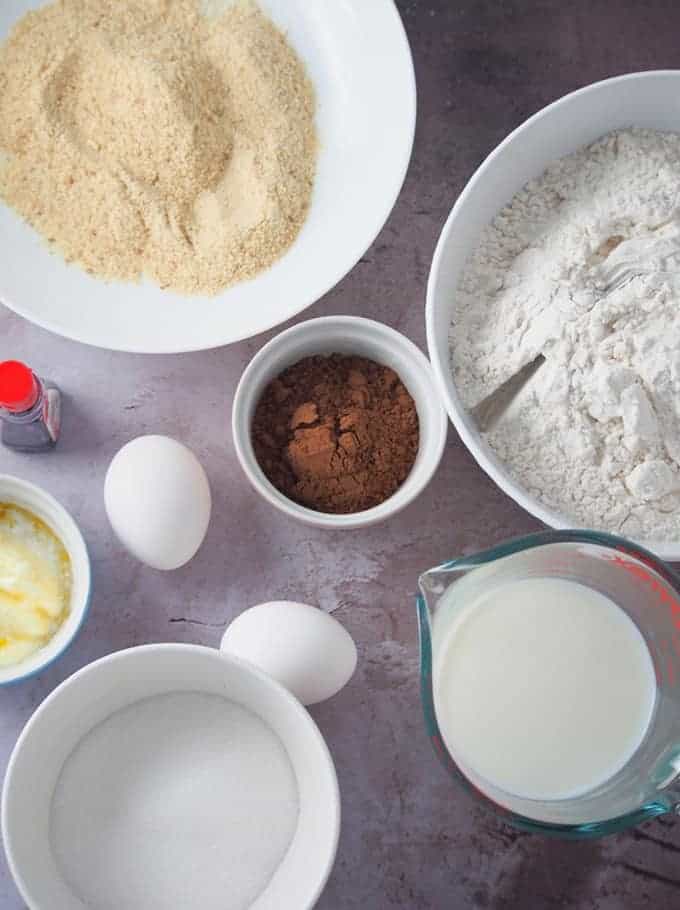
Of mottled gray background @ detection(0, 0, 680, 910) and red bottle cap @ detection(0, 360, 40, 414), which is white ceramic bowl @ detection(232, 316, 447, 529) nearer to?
mottled gray background @ detection(0, 0, 680, 910)

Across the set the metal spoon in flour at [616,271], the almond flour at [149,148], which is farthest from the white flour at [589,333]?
the almond flour at [149,148]

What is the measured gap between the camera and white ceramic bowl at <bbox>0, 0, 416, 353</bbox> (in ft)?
3.50

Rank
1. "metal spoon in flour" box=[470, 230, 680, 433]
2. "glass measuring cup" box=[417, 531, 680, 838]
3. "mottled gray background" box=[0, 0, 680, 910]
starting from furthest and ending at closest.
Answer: "mottled gray background" box=[0, 0, 680, 910]
"metal spoon in flour" box=[470, 230, 680, 433]
"glass measuring cup" box=[417, 531, 680, 838]

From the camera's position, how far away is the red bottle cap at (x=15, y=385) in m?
0.98

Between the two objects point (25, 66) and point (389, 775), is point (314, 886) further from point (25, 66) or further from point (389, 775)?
point (25, 66)

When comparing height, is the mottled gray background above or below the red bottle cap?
below

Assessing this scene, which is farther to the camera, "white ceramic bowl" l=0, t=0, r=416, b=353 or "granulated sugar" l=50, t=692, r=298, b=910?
"white ceramic bowl" l=0, t=0, r=416, b=353

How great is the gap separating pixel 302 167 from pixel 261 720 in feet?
1.94

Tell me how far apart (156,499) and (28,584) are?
0.18m

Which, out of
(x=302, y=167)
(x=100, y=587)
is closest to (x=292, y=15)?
(x=302, y=167)

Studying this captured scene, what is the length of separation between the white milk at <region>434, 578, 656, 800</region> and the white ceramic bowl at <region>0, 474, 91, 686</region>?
0.38m

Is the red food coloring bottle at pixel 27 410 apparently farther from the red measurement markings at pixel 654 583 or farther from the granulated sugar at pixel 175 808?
the red measurement markings at pixel 654 583

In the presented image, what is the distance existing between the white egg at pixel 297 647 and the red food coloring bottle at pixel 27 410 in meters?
0.30

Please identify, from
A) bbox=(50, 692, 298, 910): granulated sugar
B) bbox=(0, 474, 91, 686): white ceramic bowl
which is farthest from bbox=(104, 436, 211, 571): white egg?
bbox=(50, 692, 298, 910): granulated sugar
